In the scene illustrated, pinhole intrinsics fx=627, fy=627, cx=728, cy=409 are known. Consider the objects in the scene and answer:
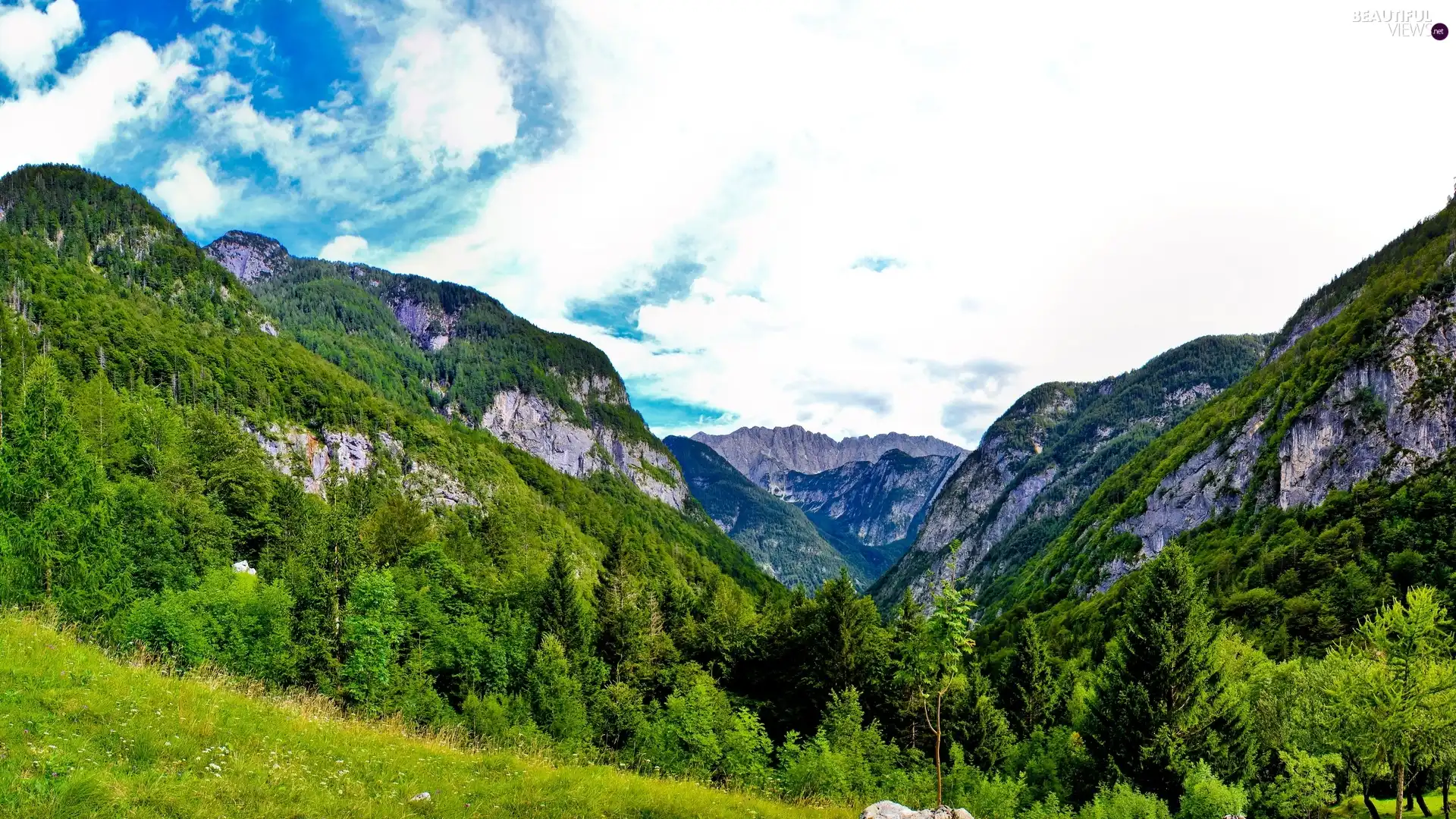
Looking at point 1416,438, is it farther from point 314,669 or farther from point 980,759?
point 314,669

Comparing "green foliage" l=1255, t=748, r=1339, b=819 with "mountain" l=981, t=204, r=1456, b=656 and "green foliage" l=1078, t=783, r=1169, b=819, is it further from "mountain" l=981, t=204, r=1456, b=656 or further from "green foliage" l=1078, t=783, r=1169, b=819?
"mountain" l=981, t=204, r=1456, b=656

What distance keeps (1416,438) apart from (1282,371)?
218ft

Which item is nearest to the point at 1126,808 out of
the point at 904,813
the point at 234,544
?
the point at 904,813

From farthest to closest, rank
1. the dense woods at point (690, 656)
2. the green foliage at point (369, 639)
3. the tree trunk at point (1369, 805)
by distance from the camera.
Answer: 1. the green foliage at point (369, 639)
2. the tree trunk at point (1369, 805)
3. the dense woods at point (690, 656)

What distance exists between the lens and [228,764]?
11.0 metres

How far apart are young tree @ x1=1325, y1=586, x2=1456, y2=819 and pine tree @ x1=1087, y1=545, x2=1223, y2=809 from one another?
6223 mm

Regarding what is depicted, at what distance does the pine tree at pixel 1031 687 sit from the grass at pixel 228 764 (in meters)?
43.1

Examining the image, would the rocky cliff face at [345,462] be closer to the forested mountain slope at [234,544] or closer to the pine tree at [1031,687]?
the forested mountain slope at [234,544]

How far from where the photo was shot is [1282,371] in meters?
180

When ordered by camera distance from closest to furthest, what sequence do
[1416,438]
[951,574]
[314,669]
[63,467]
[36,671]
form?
[36,671], [951,574], [63,467], [314,669], [1416,438]

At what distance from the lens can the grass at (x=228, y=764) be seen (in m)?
9.08

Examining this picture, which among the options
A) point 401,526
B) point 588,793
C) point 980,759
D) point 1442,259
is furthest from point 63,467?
point 1442,259

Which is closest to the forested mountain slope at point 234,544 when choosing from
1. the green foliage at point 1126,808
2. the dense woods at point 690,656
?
the dense woods at point 690,656

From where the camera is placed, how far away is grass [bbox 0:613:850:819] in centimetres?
908
